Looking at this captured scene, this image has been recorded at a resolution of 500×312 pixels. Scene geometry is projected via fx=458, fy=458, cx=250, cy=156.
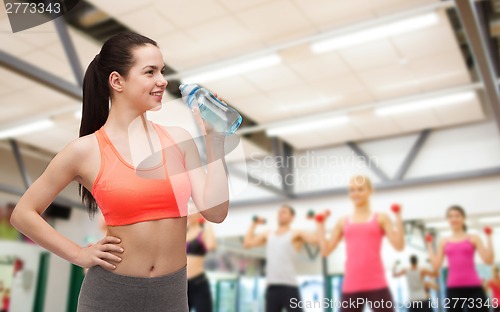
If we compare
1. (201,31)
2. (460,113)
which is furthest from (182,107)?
(460,113)

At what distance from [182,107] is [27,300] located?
7843 millimetres

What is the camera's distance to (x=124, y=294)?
865mm

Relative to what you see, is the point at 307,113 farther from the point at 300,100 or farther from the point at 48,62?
the point at 48,62

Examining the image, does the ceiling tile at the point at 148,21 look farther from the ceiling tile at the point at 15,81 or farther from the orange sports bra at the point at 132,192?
the orange sports bra at the point at 132,192

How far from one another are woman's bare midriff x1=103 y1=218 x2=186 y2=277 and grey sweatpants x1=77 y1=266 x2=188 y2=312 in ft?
0.05

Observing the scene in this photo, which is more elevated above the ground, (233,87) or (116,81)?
(233,87)

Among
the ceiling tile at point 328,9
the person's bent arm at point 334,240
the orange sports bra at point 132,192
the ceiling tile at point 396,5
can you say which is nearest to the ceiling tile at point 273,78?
the ceiling tile at point 328,9

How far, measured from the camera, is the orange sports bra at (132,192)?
0.88 metres

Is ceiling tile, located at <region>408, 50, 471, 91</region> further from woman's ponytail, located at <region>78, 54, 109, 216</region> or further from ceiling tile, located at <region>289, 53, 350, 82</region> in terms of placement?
woman's ponytail, located at <region>78, 54, 109, 216</region>

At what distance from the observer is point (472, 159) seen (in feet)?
21.4

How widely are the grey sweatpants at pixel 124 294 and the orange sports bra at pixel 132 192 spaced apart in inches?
4.2

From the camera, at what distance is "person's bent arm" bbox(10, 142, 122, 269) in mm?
867

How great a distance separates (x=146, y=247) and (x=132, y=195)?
0.10 meters

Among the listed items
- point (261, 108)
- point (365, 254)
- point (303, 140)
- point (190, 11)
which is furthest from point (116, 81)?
point (303, 140)
